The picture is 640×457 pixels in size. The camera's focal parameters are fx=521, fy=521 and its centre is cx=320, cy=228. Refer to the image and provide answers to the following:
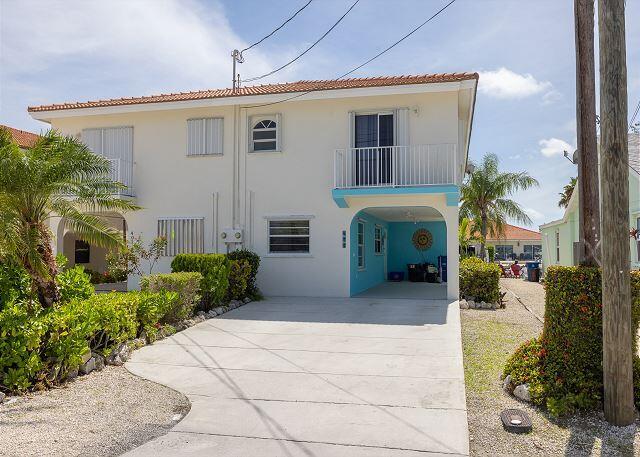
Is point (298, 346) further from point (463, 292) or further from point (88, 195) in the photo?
point (463, 292)

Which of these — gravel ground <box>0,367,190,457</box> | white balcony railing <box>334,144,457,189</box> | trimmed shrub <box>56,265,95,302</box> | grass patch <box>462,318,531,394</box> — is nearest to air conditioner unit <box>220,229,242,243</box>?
white balcony railing <box>334,144,457,189</box>

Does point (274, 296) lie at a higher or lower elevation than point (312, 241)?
lower

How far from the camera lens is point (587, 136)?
5941mm

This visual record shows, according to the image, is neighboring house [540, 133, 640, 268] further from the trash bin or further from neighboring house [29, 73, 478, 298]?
neighboring house [29, 73, 478, 298]

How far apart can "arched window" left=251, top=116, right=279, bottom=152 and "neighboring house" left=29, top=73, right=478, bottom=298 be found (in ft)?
0.10

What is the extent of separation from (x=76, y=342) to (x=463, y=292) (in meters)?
10.5

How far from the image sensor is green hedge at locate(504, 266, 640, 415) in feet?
17.7

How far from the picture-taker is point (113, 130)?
16.2 metres

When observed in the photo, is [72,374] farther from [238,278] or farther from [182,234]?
[182,234]

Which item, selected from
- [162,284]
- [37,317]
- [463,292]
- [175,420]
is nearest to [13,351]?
[37,317]

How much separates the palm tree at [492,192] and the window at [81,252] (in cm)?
2030

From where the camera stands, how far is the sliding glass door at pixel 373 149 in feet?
46.1

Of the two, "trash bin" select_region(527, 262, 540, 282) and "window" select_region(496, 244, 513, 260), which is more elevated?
"window" select_region(496, 244, 513, 260)

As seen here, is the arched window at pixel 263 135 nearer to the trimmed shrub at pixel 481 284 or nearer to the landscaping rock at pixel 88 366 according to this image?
the trimmed shrub at pixel 481 284
